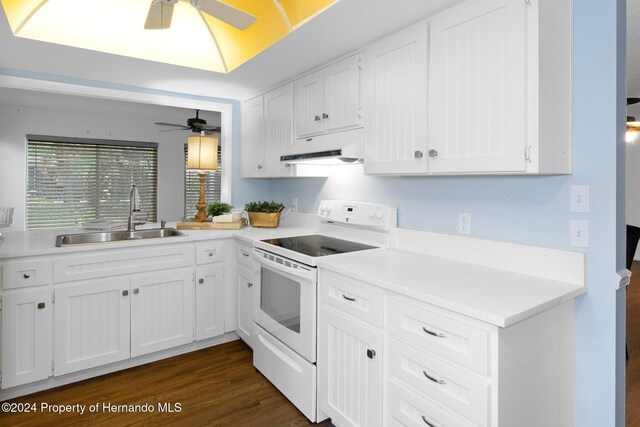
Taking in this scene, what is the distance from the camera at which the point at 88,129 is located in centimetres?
540

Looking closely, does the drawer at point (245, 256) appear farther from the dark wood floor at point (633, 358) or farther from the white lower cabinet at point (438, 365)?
the dark wood floor at point (633, 358)

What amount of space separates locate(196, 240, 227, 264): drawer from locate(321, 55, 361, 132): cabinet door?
1287mm

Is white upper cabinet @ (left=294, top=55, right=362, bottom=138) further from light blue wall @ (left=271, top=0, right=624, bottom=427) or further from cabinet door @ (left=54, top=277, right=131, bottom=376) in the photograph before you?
cabinet door @ (left=54, top=277, right=131, bottom=376)

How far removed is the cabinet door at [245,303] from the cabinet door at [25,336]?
1259 millimetres

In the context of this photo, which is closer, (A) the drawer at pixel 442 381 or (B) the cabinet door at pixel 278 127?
(A) the drawer at pixel 442 381

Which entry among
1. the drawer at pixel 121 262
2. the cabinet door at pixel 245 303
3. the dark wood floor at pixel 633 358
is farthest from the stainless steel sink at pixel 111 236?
the dark wood floor at pixel 633 358

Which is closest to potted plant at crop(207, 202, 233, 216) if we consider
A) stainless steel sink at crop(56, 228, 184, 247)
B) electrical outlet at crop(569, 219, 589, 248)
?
stainless steel sink at crop(56, 228, 184, 247)

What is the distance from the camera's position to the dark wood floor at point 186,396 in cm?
211

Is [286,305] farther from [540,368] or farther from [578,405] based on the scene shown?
[578,405]

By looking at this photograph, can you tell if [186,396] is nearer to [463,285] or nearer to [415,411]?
[415,411]

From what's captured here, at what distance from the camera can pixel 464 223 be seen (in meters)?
2.00

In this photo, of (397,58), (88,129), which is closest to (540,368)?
(397,58)

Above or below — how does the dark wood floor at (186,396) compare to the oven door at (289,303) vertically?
below

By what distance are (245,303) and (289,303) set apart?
2.57 feet
